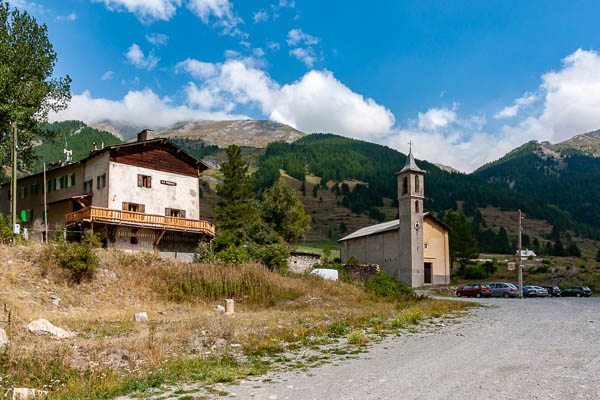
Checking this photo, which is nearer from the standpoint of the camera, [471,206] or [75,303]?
[75,303]

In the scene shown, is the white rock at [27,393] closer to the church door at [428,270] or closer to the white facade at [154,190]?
the white facade at [154,190]

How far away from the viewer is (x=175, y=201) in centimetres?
4181

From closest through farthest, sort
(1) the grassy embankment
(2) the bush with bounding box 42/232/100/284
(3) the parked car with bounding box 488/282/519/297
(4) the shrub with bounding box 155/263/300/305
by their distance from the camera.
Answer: (1) the grassy embankment < (2) the bush with bounding box 42/232/100/284 < (4) the shrub with bounding box 155/263/300/305 < (3) the parked car with bounding box 488/282/519/297

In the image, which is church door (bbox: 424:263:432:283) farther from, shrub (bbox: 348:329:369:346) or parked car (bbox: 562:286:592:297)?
shrub (bbox: 348:329:369:346)

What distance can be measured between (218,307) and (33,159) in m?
29.4

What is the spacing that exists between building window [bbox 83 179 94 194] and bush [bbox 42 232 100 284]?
1432 centimetres

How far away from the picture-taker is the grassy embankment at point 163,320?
1176 centimetres

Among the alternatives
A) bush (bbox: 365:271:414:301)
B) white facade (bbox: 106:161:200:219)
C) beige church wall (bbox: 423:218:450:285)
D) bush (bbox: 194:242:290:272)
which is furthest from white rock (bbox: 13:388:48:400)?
beige church wall (bbox: 423:218:450:285)

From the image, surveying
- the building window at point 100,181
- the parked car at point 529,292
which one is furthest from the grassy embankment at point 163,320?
the parked car at point 529,292

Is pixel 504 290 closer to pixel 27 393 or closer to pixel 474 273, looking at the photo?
pixel 474 273

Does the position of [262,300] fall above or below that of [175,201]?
below

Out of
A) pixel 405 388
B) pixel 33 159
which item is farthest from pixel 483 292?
pixel 33 159

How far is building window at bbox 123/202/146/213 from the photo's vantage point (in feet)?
125

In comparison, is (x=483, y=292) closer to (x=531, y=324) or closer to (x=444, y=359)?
(x=531, y=324)
